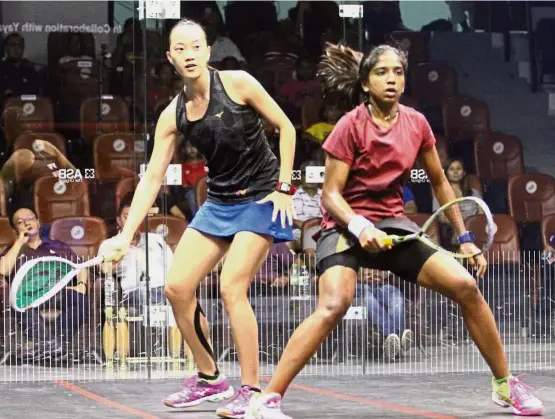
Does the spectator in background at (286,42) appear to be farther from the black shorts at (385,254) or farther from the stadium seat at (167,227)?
the black shorts at (385,254)

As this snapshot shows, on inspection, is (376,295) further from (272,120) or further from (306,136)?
(272,120)

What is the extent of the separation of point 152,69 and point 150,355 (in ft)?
5.45

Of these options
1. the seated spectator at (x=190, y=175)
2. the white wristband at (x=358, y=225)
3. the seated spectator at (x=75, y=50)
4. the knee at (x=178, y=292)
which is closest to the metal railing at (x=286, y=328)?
the seated spectator at (x=190, y=175)

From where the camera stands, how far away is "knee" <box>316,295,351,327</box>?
5305mm

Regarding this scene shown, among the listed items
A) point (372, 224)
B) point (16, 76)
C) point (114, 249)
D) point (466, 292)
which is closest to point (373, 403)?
point (466, 292)

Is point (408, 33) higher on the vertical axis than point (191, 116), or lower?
higher

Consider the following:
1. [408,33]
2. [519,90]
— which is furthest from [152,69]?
[519,90]

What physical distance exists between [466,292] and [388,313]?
295cm

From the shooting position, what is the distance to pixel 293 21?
28.6 ft

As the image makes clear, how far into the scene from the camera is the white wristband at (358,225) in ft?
17.2

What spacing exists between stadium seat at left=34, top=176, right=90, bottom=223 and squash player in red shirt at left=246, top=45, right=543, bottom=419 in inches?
124

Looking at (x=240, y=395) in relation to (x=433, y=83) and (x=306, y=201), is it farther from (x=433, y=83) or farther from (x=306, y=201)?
(x=433, y=83)

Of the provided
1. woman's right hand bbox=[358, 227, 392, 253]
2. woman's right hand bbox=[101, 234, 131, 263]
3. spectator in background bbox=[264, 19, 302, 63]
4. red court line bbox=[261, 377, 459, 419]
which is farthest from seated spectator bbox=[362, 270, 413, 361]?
woman's right hand bbox=[101, 234, 131, 263]

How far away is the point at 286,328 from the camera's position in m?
8.28
